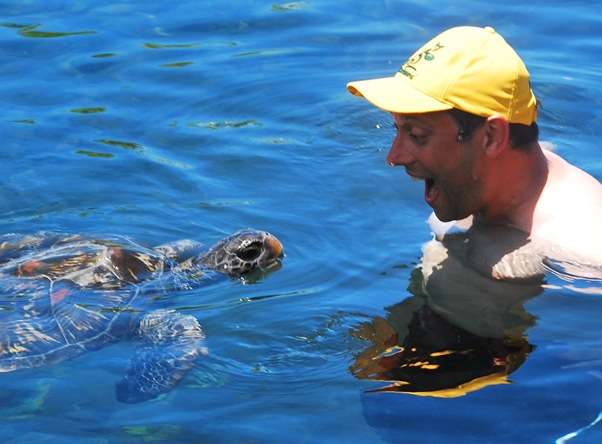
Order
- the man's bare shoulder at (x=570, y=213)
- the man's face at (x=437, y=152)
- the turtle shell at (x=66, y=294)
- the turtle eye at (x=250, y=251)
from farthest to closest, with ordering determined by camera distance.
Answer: the turtle eye at (x=250, y=251) < the turtle shell at (x=66, y=294) < the man's bare shoulder at (x=570, y=213) < the man's face at (x=437, y=152)

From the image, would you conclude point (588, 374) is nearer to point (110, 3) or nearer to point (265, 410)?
point (265, 410)

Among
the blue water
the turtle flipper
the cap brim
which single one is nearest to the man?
the cap brim

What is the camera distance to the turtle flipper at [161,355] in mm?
5879

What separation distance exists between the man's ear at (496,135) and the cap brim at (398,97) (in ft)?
0.89

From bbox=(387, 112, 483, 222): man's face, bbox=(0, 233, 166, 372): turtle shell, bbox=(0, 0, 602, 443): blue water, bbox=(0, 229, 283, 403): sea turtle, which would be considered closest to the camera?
bbox=(0, 0, 602, 443): blue water

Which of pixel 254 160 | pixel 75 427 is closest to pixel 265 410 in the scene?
pixel 75 427

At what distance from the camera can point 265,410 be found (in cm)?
568

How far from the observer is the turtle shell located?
6.39 metres

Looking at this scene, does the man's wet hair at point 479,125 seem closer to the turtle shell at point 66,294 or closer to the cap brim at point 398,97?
the cap brim at point 398,97

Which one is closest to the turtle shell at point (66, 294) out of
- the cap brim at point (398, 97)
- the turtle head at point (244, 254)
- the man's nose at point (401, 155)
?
the turtle head at point (244, 254)

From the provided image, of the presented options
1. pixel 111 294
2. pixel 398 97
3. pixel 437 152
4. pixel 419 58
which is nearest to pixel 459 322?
pixel 437 152

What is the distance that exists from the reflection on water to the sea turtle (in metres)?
1.01

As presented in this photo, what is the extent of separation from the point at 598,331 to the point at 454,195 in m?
1.07

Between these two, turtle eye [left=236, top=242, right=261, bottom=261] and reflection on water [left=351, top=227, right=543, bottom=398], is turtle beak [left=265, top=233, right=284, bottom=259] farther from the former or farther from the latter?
reflection on water [left=351, top=227, right=543, bottom=398]
